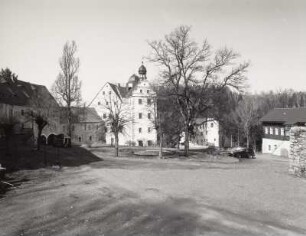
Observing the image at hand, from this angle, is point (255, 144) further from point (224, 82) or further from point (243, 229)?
point (243, 229)

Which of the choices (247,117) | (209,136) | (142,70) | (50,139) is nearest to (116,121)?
(50,139)

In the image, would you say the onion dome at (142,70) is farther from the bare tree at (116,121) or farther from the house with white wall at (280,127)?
the bare tree at (116,121)

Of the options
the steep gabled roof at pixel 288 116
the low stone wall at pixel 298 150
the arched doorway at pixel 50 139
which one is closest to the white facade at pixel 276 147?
the steep gabled roof at pixel 288 116

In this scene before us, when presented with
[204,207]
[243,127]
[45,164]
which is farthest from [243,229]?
[243,127]

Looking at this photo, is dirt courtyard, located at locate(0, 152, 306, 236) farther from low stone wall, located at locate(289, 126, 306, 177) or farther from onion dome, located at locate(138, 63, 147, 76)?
onion dome, located at locate(138, 63, 147, 76)

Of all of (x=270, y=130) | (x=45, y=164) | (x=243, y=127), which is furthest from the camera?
(x=243, y=127)

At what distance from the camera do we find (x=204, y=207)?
12.6m

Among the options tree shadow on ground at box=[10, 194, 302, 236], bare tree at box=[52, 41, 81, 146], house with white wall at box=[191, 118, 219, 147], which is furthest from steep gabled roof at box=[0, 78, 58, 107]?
house with white wall at box=[191, 118, 219, 147]

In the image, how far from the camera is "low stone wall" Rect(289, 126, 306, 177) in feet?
64.8

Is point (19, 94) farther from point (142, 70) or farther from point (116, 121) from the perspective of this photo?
point (142, 70)

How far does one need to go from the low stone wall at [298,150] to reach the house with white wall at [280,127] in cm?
2694

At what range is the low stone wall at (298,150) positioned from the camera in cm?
1975

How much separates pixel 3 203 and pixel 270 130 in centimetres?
4863

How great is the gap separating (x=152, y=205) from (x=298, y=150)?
1211 centimetres
